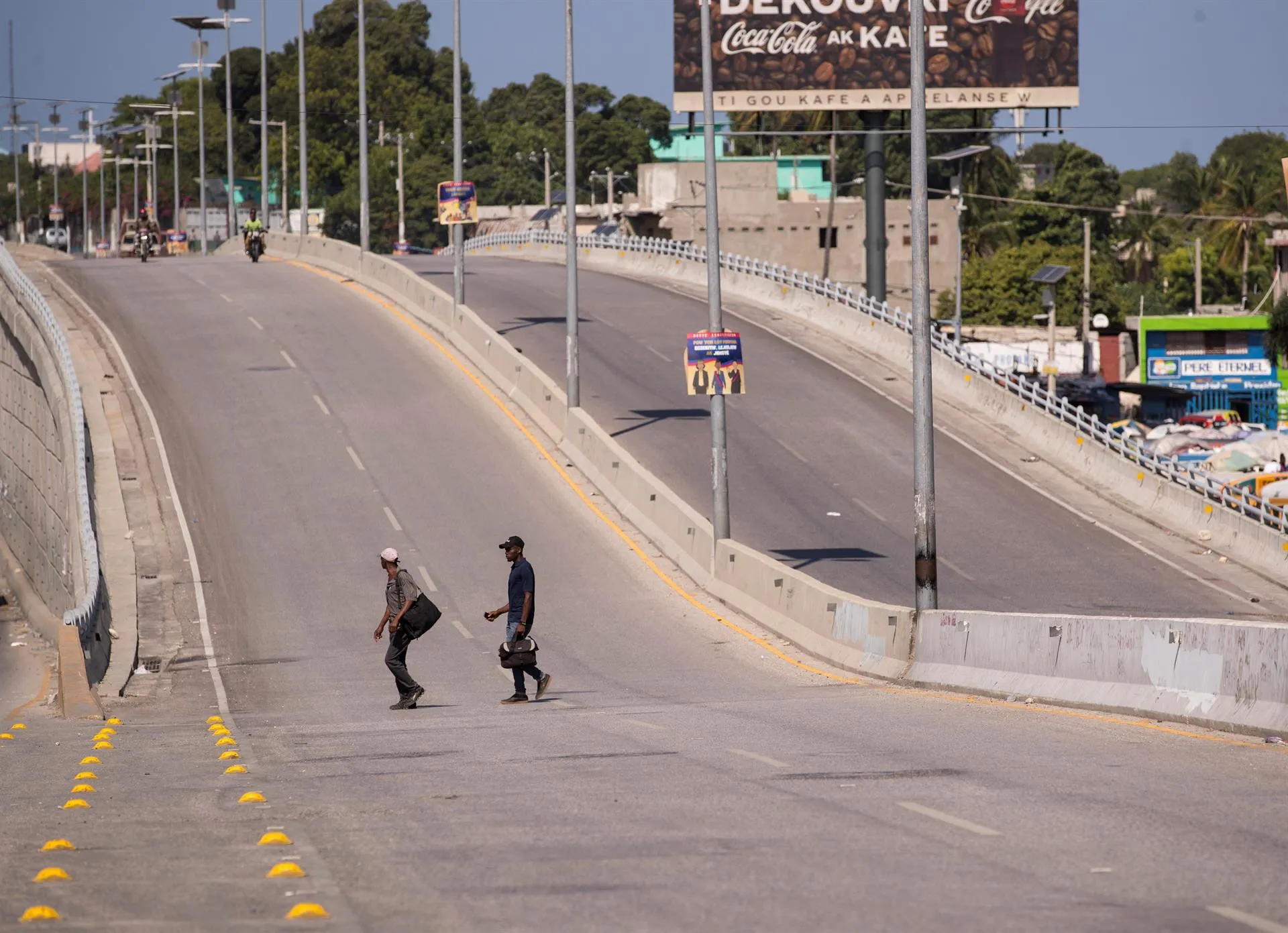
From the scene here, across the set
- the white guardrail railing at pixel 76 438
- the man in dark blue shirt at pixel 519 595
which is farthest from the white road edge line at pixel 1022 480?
the white guardrail railing at pixel 76 438

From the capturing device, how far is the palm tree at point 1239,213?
117 m

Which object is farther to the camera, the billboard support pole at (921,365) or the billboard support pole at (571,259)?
the billboard support pole at (571,259)

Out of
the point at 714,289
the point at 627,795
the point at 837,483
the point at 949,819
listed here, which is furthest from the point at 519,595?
the point at 837,483

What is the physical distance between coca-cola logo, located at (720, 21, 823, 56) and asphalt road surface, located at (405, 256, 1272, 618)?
30.8ft

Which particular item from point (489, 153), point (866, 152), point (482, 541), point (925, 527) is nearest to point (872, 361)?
point (866, 152)

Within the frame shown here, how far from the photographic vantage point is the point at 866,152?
56.2 meters

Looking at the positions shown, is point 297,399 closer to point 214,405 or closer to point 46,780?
point 214,405

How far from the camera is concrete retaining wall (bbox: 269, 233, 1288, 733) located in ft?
46.0

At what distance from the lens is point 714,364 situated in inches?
1105

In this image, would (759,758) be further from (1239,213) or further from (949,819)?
(1239,213)

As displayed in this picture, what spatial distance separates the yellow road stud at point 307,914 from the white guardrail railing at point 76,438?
1478 centimetres

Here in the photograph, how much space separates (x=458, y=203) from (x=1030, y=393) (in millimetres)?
15478

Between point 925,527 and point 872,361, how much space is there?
27.1 m

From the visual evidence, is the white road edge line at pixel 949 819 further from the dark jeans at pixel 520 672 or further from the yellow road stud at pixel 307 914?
the dark jeans at pixel 520 672
